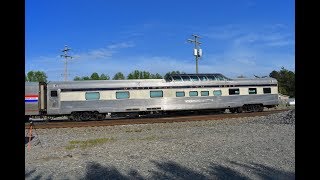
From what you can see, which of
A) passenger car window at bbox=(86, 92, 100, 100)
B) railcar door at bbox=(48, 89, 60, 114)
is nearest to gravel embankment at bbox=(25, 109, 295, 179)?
railcar door at bbox=(48, 89, 60, 114)

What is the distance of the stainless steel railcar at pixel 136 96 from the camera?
93.8ft

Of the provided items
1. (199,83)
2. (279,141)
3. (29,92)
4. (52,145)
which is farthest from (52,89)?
(279,141)

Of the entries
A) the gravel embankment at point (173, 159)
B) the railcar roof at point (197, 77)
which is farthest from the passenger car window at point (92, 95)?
the gravel embankment at point (173, 159)

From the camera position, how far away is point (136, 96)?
29312 mm

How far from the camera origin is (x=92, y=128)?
21.6 metres

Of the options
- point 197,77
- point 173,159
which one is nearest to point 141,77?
point 197,77

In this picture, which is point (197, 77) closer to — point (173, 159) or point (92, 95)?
point (92, 95)

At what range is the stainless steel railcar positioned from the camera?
93.8ft

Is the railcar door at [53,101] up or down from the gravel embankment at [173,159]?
up

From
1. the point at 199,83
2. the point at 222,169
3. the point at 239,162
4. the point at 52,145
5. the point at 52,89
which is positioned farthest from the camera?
the point at 199,83

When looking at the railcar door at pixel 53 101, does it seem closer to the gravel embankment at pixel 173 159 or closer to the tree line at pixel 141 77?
the gravel embankment at pixel 173 159
